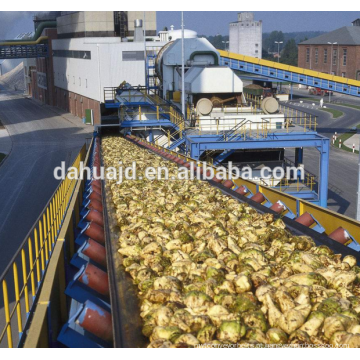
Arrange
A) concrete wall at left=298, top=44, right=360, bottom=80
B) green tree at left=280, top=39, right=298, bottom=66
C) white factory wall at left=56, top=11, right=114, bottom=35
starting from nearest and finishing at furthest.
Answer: white factory wall at left=56, top=11, right=114, bottom=35 < concrete wall at left=298, top=44, right=360, bottom=80 < green tree at left=280, top=39, right=298, bottom=66

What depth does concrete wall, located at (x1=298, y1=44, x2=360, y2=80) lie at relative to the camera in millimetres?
68500

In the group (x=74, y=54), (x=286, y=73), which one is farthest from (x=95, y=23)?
(x=286, y=73)

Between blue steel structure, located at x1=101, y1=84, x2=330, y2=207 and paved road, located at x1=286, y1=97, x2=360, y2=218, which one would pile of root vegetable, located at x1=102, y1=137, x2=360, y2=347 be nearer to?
blue steel structure, located at x1=101, y1=84, x2=330, y2=207

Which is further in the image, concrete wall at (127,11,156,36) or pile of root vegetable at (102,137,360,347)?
concrete wall at (127,11,156,36)

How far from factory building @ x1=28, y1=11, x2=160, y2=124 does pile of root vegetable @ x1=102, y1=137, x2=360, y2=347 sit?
34.0 metres

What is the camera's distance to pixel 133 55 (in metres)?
40.4

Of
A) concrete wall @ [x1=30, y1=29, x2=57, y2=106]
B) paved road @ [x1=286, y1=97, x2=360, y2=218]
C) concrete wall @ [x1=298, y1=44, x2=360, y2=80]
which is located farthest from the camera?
concrete wall @ [x1=298, y1=44, x2=360, y2=80]

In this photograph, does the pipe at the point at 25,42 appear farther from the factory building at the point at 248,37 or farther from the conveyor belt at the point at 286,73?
the factory building at the point at 248,37

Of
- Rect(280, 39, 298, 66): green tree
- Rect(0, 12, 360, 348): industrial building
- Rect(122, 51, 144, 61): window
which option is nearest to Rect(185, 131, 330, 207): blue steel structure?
Rect(0, 12, 360, 348): industrial building

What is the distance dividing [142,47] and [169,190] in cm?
3339

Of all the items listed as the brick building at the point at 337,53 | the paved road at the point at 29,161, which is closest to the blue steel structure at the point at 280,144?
the paved road at the point at 29,161

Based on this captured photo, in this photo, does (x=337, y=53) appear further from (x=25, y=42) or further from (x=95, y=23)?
(x=25, y=42)

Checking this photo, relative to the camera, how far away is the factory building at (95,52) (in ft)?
133

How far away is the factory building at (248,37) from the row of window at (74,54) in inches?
2157
